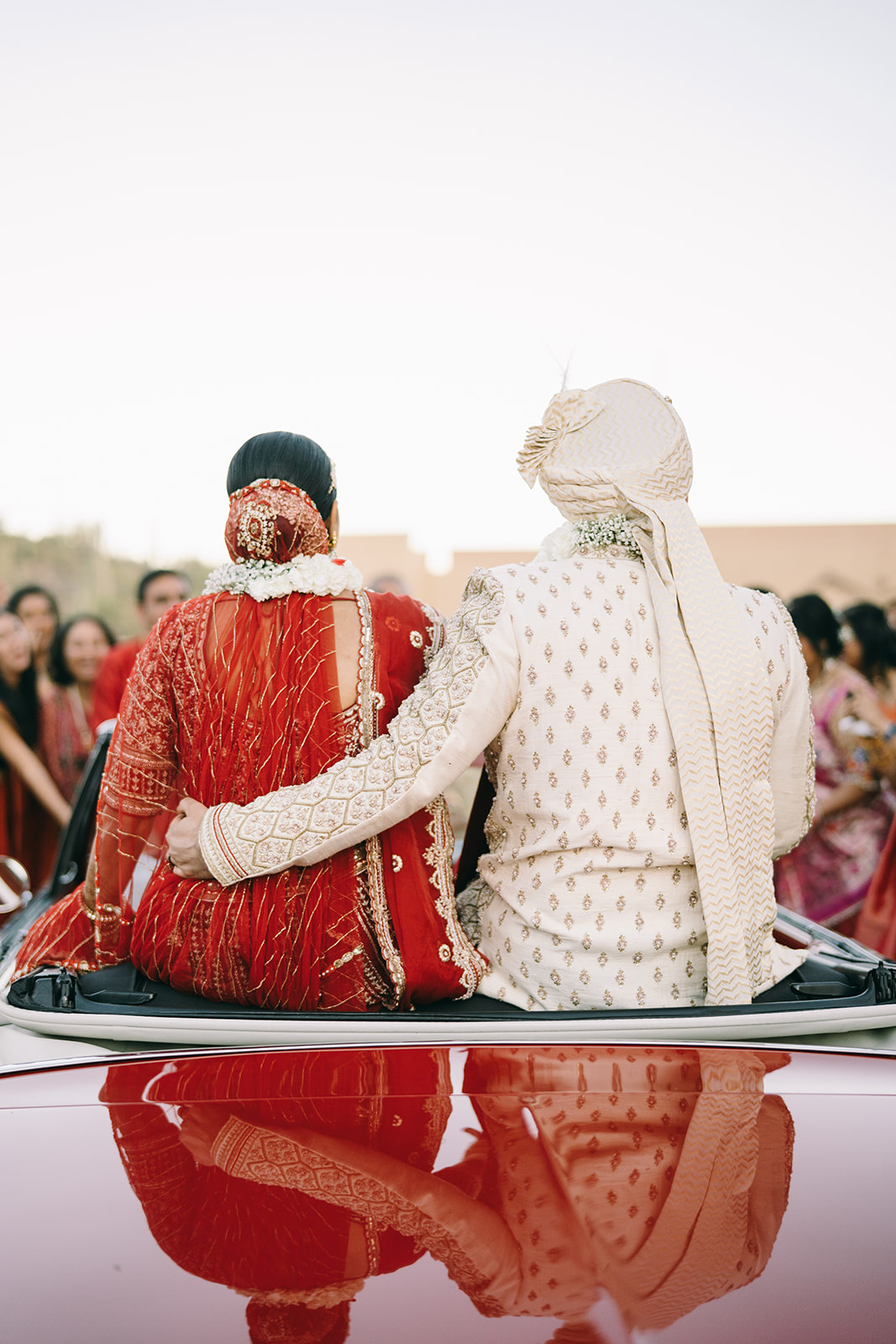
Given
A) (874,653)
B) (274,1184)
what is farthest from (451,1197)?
(874,653)

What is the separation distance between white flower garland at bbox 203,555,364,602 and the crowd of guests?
4.19 m

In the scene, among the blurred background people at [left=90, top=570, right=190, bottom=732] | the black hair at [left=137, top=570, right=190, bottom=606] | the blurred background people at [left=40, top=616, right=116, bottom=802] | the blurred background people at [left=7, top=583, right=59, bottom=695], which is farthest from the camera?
the blurred background people at [left=7, top=583, right=59, bottom=695]

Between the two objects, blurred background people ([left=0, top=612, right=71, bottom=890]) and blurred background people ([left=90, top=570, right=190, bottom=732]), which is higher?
blurred background people ([left=90, top=570, right=190, bottom=732])

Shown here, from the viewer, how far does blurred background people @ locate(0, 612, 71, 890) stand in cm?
613

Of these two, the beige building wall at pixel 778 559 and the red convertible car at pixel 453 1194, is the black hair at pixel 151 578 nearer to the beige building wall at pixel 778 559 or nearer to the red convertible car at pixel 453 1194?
the red convertible car at pixel 453 1194

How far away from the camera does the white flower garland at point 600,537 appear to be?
2066mm

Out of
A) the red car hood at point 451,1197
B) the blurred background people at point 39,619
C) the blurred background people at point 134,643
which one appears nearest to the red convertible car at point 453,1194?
the red car hood at point 451,1197

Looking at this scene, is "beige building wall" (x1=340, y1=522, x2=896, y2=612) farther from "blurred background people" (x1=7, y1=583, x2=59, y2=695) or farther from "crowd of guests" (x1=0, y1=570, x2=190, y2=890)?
"crowd of guests" (x1=0, y1=570, x2=190, y2=890)

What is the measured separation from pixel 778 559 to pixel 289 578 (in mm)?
20121

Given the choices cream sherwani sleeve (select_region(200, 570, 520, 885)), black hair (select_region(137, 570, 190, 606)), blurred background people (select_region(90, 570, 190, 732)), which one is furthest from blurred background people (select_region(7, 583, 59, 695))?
cream sherwani sleeve (select_region(200, 570, 520, 885))

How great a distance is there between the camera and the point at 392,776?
1855 mm

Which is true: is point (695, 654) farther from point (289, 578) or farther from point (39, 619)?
point (39, 619)

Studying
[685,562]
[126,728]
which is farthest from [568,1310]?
[126,728]

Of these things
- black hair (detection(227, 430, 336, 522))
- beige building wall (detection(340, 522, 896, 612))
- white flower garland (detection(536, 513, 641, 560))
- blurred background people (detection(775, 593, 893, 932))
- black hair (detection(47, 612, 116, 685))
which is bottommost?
blurred background people (detection(775, 593, 893, 932))
